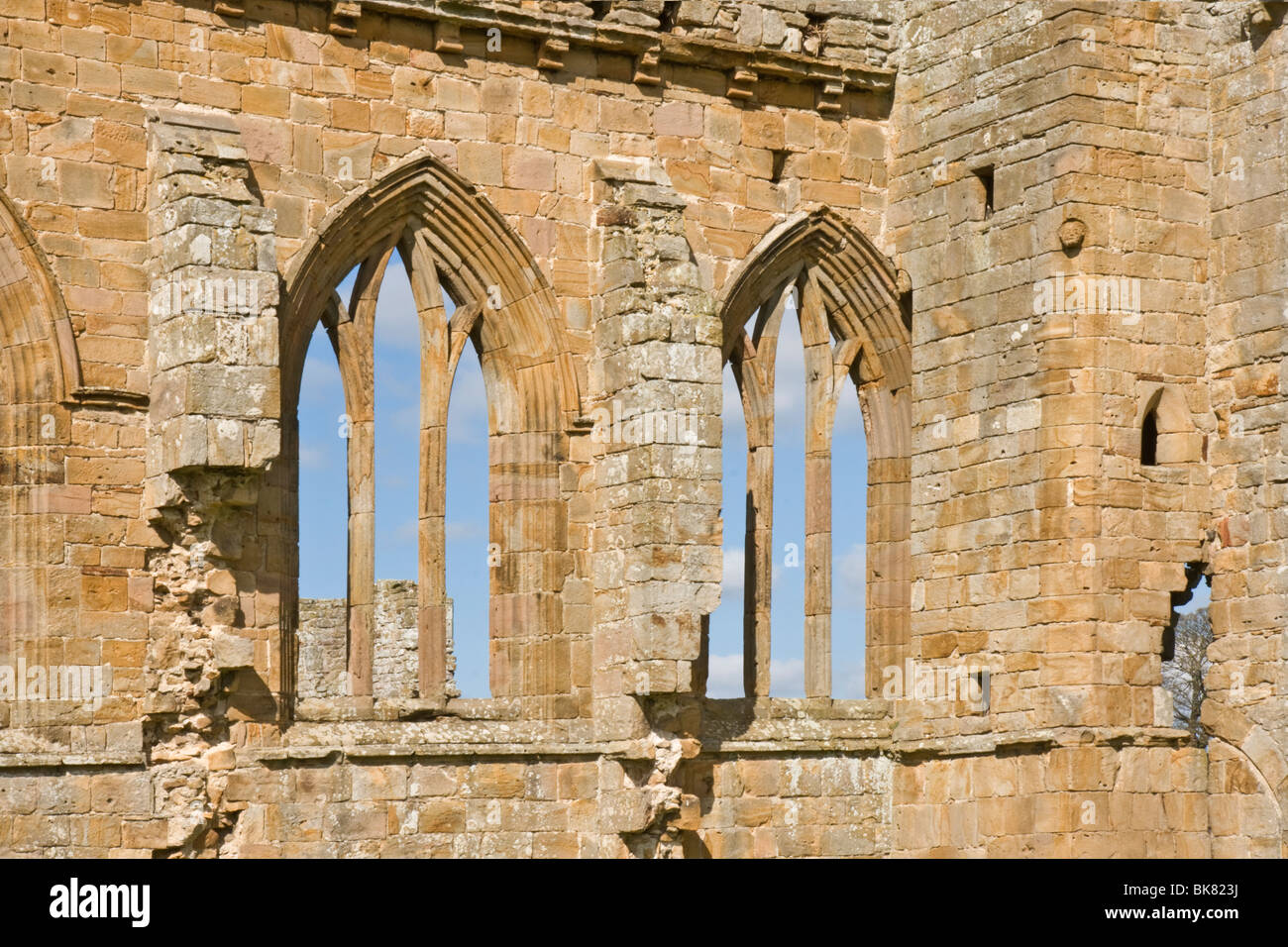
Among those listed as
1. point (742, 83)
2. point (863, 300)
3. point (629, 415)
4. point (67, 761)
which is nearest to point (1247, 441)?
point (863, 300)

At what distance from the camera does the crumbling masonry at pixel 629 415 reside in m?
14.8

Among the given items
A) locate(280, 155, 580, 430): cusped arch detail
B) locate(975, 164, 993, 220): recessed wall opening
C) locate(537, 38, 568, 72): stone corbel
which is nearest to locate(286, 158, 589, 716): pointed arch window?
locate(280, 155, 580, 430): cusped arch detail

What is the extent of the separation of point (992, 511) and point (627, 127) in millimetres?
3512

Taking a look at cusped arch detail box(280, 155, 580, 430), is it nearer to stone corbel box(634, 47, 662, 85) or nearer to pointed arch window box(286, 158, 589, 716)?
pointed arch window box(286, 158, 589, 716)

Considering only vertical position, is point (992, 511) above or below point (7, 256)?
below

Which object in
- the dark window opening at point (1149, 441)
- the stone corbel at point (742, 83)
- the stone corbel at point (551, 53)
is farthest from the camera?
the stone corbel at point (742, 83)

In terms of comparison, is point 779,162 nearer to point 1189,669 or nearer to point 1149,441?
point 1149,441

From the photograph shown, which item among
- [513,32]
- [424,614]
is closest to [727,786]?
[424,614]

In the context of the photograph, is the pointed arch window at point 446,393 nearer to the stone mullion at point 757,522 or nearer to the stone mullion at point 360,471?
the stone mullion at point 360,471

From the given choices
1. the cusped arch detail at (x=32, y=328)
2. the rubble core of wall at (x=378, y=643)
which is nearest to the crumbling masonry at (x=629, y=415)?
the cusped arch detail at (x=32, y=328)

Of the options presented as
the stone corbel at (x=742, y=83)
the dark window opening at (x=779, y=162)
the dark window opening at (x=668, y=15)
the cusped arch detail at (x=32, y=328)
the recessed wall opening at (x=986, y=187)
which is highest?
the dark window opening at (x=668, y=15)

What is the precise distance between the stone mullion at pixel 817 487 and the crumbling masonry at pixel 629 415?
0.15 ft

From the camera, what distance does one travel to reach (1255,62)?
1611cm

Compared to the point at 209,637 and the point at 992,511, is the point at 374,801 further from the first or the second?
the point at 992,511
